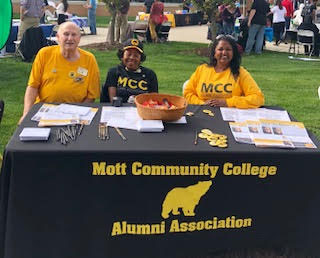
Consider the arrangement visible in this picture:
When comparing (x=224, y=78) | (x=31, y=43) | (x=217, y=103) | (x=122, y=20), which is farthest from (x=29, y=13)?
(x=217, y=103)

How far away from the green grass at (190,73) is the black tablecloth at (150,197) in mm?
2108

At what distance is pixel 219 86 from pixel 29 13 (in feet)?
22.3

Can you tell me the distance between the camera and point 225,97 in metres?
3.46

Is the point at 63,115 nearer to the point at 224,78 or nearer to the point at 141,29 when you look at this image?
the point at 224,78

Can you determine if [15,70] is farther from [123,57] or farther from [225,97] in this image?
[225,97]

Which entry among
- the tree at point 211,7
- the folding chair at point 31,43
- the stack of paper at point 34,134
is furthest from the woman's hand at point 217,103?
the tree at point 211,7

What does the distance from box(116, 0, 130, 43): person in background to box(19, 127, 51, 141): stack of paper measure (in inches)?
360

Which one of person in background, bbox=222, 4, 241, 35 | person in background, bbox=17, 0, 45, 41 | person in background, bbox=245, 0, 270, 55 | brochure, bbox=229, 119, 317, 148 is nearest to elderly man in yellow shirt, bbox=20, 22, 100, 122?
brochure, bbox=229, 119, 317, 148

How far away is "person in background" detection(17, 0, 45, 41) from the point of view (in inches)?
358

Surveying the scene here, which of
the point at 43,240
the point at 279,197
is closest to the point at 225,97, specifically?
the point at 279,197

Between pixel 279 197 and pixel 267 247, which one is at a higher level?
pixel 279 197

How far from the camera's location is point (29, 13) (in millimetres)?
9141

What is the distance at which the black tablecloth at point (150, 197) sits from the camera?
2.28 metres

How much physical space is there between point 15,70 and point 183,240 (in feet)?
20.7
